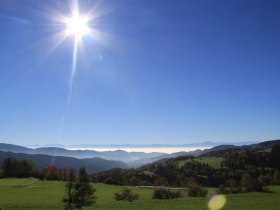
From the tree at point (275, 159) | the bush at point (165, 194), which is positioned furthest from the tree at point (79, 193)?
the tree at point (275, 159)

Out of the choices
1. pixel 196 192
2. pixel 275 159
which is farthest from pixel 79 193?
pixel 275 159

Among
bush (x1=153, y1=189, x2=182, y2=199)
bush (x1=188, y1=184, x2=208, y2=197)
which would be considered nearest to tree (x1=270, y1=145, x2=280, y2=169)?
bush (x1=188, y1=184, x2=208, y2=197)

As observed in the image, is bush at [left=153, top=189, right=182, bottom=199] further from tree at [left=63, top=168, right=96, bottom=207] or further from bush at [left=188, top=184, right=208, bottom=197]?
tree at [left=63, top=168, right=96, bottom=207]

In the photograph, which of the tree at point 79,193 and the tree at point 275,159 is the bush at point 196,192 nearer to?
the tree at point 79,193

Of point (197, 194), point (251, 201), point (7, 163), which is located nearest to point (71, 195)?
point (197, 194)

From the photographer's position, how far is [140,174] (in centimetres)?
17562

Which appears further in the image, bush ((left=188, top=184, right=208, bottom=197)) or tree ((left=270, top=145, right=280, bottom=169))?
tree ((left=270, top=145, right=280, bottom=169))

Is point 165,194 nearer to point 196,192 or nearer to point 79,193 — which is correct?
point 196,192

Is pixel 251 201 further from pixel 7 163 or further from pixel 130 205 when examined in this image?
pixel 7 163

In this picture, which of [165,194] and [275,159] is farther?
[275,159]

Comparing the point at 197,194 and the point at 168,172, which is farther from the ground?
the point at 168,172

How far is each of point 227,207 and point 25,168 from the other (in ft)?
329

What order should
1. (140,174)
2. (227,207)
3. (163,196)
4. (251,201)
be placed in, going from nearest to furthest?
(227,207)
(251,201)
(163,196)
(140,174)

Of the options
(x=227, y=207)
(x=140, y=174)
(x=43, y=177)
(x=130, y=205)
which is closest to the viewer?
(x=227, y=207)
